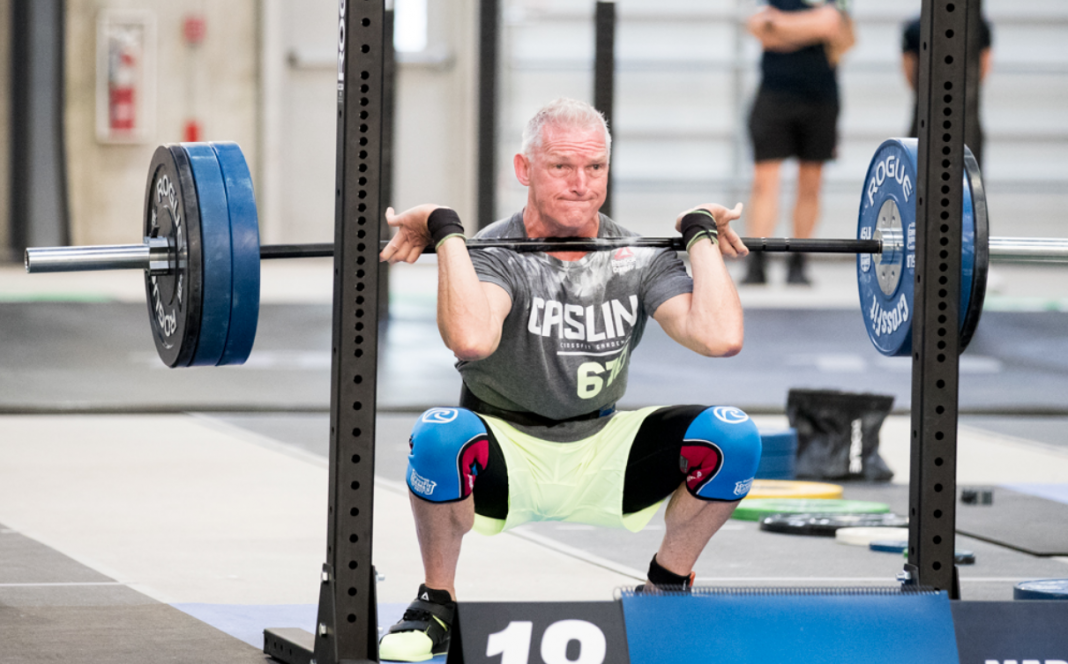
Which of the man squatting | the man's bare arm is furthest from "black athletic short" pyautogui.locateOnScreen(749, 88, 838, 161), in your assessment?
the man squatting

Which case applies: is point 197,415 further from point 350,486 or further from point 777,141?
point 777,141

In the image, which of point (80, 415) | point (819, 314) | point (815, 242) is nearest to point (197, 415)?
point (80, 415)

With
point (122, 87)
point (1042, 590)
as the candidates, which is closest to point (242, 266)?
point (1042, 590)

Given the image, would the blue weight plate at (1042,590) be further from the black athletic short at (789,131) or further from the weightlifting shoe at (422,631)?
the black athletic short at (789,131)

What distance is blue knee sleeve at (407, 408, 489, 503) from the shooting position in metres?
2.46

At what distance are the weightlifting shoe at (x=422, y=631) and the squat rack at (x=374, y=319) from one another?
0.15 m

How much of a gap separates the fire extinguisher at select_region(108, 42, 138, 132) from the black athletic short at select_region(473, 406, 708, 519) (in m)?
8.24

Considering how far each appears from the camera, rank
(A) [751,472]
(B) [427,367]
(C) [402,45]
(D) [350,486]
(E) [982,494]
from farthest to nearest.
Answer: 1. (C) [402,45]
2. (B) [427,367]
3. (E) [982,494]
4. (A) [751,472]
5. (D) [350,486]

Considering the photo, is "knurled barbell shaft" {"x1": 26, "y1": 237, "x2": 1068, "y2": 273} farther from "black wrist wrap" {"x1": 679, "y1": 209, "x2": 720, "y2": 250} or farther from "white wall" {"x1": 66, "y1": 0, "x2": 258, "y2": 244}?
"white wall" {"x1": 66, "y1": 0, "x2": 258, "y2": 244}

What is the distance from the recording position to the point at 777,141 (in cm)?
840

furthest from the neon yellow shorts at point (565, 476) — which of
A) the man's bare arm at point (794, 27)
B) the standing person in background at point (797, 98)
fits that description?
the man's bare arm at point (794, 27)

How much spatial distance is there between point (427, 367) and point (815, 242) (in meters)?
3.69

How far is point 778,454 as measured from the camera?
438 centimetres

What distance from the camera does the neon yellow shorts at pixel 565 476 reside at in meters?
2.60
